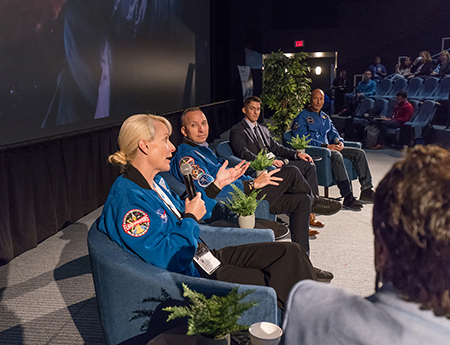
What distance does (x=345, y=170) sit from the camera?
4617mm

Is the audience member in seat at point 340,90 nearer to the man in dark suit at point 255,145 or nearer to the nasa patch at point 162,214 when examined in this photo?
the man in dark suit at point 255,145

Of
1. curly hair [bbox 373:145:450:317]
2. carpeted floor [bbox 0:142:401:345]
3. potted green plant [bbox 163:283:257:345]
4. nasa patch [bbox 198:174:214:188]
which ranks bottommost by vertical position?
carpeted floor [bbox 0:142:401:345]

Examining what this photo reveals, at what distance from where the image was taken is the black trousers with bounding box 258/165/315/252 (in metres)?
3.17

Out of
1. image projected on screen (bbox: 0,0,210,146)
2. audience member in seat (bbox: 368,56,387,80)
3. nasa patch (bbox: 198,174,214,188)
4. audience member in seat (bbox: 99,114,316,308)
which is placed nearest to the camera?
audience member in seat (bbox: 99,114,316,308)

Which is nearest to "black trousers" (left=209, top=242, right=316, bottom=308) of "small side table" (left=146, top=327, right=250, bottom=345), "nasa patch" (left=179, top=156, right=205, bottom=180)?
"small side table" (left=146, top=327, right=250, bottom=345)

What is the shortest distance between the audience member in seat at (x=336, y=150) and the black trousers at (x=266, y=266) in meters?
2.78

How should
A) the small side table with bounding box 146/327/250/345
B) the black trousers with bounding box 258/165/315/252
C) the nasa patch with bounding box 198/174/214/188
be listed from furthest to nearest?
the black trousers with bounding box 258/165/315/252
the nasa patch with bounding box 198/174/214/188
the small side table with bounding box 146/327/250/345

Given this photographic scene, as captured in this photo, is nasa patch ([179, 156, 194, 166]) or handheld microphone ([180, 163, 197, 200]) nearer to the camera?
handheld microphone ([180, 163, 197, 200])

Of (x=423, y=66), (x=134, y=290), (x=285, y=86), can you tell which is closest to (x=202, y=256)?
(x=134, y=290)

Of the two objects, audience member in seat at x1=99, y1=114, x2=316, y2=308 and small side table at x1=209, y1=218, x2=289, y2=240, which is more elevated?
audience member in seat at x1=99, y1=114, x2=316, y2=308

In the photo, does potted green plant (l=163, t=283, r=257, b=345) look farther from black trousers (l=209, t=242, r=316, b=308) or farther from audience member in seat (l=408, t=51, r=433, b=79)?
audience member in seat (l=408, t=51, r=433, b=79)

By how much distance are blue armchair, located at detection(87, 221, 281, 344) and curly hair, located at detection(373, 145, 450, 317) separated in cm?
82

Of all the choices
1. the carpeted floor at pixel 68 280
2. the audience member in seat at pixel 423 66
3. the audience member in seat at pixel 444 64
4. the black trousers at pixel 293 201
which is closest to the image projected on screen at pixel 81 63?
the carpeted floor at pixel 68 280

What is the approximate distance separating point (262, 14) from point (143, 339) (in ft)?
45.9
